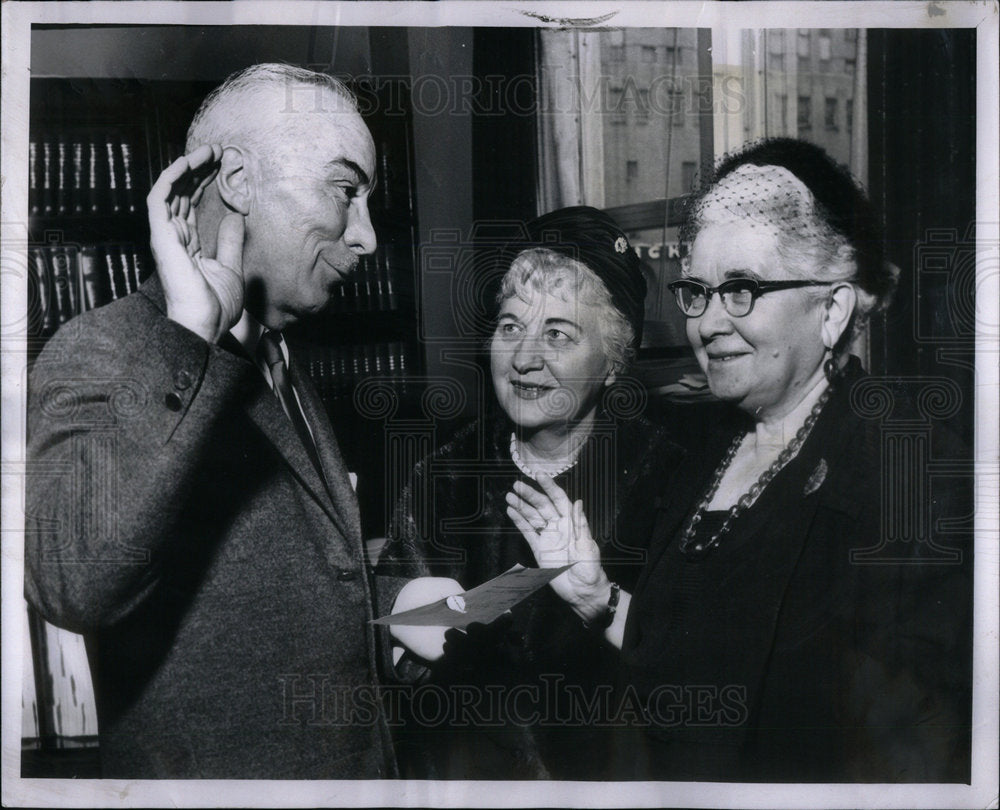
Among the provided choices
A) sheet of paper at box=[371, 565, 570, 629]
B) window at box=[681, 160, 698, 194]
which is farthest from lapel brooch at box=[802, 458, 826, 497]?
window at box=[681, 160, 698, 194]

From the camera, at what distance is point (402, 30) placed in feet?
8.41

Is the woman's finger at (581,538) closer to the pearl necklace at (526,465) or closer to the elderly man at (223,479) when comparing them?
the pearl necklace at (526,465)

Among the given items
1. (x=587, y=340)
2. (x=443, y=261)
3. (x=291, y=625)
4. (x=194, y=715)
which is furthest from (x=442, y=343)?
(x=194, y=715)

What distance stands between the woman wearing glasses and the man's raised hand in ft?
2.97

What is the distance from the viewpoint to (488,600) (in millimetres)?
2506

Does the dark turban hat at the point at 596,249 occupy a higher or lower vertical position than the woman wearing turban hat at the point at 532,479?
higher

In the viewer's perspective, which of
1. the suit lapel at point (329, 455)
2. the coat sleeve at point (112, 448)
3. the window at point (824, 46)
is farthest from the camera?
the window at point (824, 46)

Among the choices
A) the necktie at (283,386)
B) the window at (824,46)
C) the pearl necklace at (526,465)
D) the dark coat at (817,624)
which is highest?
the window at (824,46)

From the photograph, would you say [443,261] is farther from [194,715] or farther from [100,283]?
[194,715]

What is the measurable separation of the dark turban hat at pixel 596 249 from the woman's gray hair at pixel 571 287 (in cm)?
2

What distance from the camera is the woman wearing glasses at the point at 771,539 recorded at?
2.50m

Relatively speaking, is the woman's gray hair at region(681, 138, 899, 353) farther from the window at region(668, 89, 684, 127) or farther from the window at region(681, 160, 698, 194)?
the window at region(668, 89, 684, 127)

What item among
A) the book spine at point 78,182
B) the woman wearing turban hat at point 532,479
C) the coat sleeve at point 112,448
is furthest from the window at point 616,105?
the book spine at point 78,182

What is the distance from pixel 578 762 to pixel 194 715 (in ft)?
3.35
